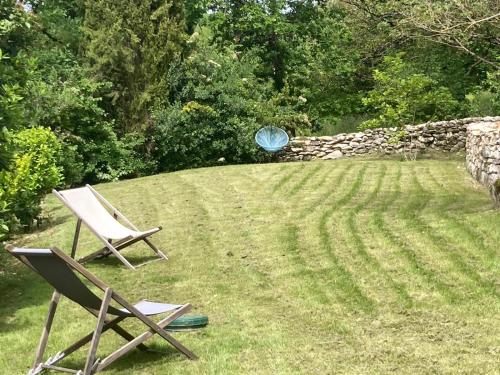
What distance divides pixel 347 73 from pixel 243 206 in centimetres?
1394

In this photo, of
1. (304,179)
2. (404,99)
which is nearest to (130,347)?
(304,179)

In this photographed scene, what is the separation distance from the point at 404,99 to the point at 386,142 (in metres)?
1.38

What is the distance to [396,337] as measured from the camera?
467 cm

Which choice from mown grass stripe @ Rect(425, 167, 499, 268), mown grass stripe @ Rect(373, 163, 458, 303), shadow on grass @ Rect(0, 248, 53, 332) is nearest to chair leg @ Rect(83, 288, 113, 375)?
shadow on grass @ Rect(0, 248, 53, 332)

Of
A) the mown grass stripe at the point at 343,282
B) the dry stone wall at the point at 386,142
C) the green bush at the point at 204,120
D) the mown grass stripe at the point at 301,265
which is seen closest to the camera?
the mown grass stripe at the point at 343,282

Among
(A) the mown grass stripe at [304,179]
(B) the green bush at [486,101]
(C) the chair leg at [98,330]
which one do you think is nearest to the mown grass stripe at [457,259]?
(A) the mown grass stripe at [304,179]

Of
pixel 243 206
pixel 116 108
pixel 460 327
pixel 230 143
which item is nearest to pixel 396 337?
pixel 460 327

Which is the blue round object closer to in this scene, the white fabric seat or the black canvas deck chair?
the white fabric seat

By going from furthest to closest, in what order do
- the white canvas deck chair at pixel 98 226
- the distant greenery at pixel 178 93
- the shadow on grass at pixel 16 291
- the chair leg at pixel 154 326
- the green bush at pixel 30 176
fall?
the distant greenery at pixel 178 93 < the green bush at pixel 30 176 < the white canvas deck chair at pixel 98 226 < the shadow on grass at pixel 16 291 < the chair leg at pixel 154 326

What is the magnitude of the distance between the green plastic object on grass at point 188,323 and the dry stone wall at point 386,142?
13.0m

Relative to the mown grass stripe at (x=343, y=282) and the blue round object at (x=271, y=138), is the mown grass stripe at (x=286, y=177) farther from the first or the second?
the mown grass stripe at (x=343, y=282)

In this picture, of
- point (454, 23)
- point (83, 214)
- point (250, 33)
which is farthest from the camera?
point (250, 33)

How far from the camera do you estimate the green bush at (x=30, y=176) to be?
818 cm

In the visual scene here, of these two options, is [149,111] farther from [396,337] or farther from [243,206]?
[396,337]
